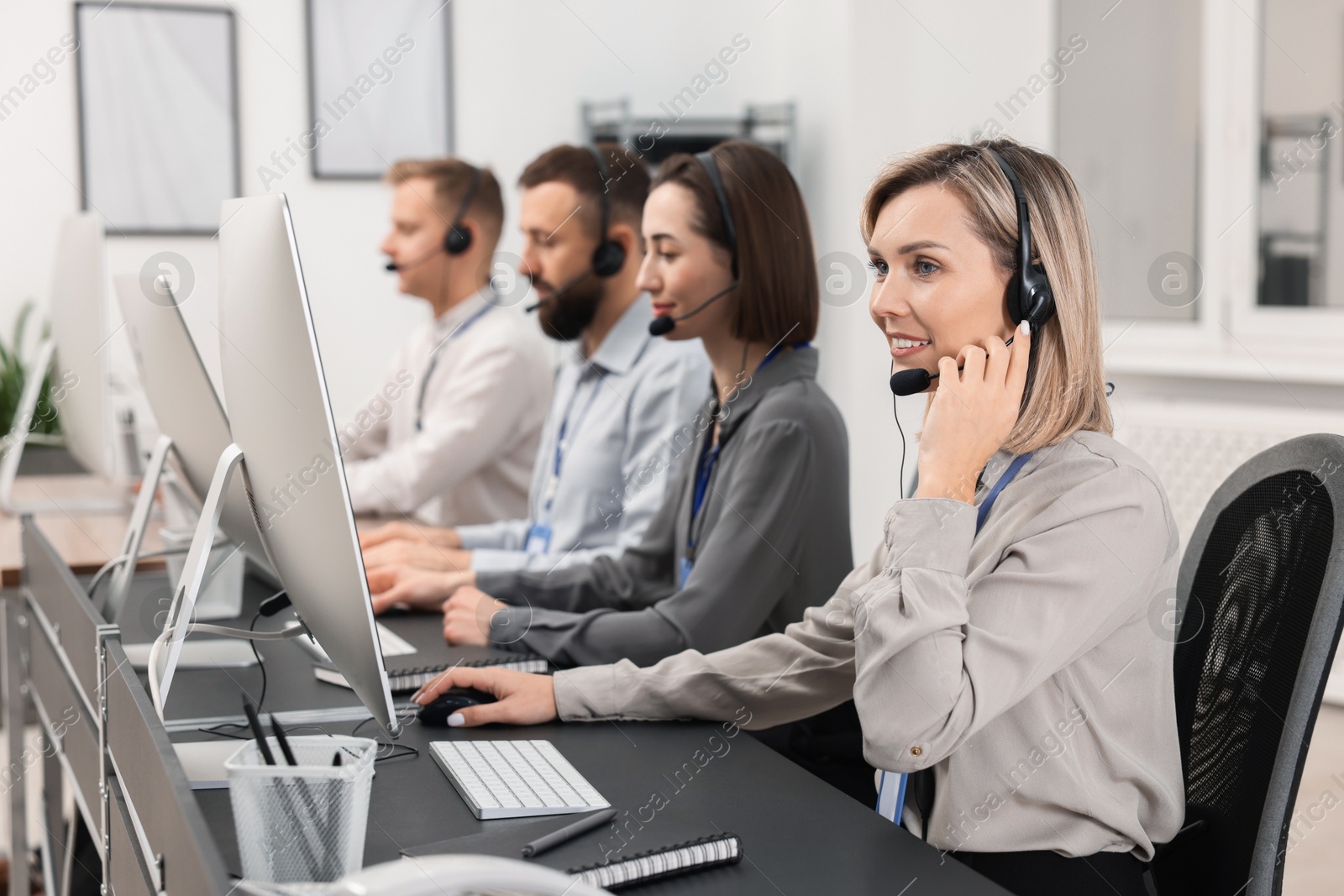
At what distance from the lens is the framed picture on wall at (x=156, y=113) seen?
3.82 metres

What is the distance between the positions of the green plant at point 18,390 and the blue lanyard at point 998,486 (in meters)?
3.29

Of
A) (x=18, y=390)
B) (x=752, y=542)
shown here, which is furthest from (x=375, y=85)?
(x=752, y=542)

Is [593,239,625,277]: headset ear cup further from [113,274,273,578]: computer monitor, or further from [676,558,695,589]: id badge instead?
[113,274,273,578]: computer monitor

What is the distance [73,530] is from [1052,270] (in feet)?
5.98

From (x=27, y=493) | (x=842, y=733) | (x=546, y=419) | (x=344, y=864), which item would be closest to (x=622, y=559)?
(x=842, y=733)

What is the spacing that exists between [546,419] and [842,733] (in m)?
1.24

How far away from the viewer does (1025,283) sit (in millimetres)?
1034

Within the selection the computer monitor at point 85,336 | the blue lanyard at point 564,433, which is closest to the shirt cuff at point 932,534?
the blue lanyard at point 564,433

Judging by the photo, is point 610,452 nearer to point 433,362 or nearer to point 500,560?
point 500,560

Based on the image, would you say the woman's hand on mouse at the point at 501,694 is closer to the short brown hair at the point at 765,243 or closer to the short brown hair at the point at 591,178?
the short brown hair at the point at 765,243

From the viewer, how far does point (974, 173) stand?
1.06 m

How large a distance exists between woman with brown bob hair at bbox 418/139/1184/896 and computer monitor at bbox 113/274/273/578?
0.44 metres

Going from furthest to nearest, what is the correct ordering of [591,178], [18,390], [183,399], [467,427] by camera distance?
1. [18,390]
2. [467,427]
3. [591,178]
4. [183,399]

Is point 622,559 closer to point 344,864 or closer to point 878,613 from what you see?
point 878,613
